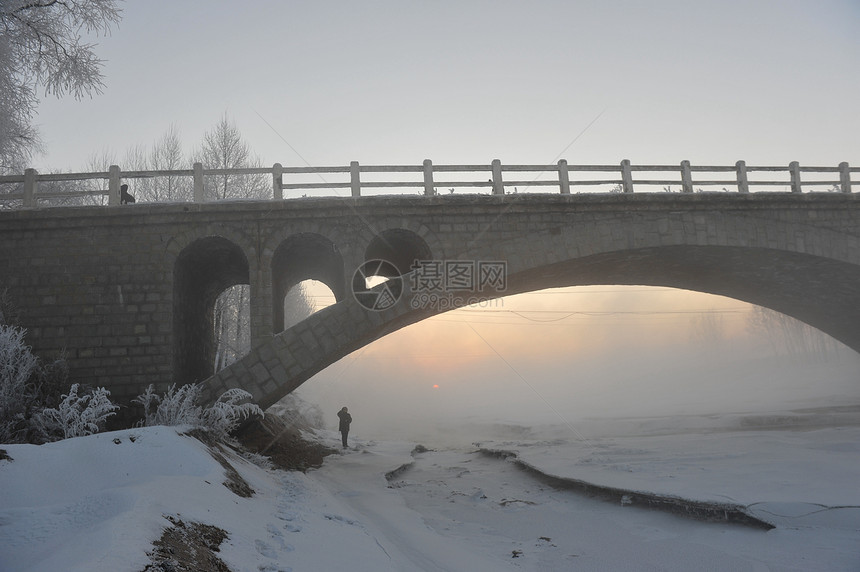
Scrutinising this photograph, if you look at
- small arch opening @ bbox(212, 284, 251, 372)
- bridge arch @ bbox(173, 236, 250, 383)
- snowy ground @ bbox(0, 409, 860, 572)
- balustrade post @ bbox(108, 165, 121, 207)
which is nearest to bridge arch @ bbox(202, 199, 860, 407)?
bridge arch @ bbox(173, 236, 250, 383)

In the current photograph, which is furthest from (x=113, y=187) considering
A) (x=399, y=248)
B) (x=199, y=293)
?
(x=399, y=248)

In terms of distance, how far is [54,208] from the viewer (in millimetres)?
13594

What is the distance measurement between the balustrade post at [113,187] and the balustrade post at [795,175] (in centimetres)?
1935

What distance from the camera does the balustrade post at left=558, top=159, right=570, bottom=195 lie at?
602 inches

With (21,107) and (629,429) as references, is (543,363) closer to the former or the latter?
(629,429)

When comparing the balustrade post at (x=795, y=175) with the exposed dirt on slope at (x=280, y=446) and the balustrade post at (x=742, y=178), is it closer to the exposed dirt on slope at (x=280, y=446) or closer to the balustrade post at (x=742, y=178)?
the balustrade post at (x=742, y=178)

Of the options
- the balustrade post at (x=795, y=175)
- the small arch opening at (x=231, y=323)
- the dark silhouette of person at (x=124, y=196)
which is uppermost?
the balustrade post at (x=795, y=175)

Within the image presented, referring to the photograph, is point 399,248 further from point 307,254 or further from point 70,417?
point 70,417

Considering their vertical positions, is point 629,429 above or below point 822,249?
below

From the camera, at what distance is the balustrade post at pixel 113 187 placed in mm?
13945

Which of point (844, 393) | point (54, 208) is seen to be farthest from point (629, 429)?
point (54, 208)

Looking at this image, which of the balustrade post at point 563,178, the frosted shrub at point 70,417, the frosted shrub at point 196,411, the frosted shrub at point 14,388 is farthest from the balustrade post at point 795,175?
the frosted shrub at point 14,388

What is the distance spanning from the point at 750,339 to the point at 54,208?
72320mm

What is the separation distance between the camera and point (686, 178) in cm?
1603
